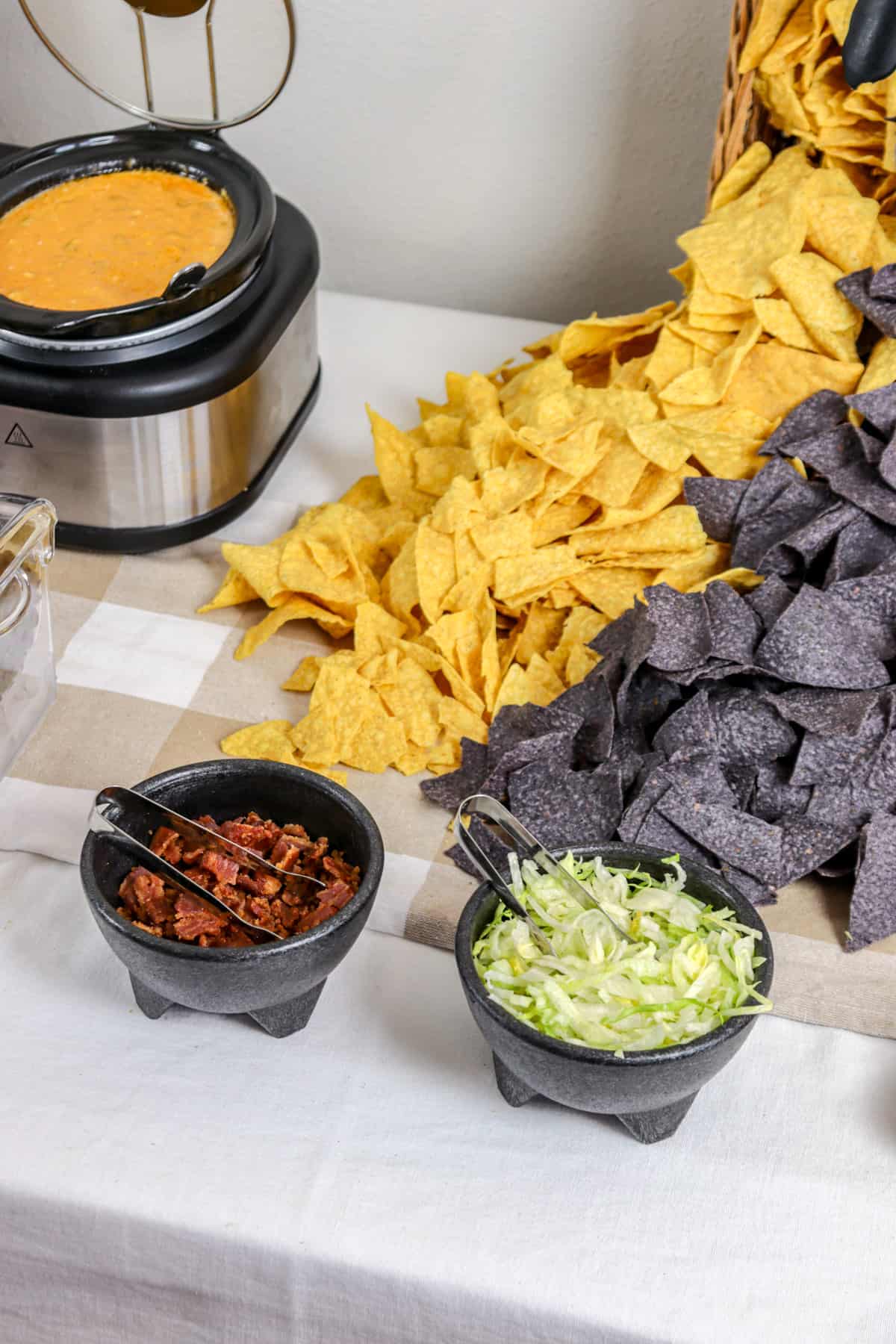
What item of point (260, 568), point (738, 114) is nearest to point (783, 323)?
point (738, 114)

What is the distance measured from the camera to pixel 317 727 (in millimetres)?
1184

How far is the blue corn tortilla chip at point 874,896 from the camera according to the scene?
3.34ft

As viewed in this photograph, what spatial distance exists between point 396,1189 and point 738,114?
1.16 metres

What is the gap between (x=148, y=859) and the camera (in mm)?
917

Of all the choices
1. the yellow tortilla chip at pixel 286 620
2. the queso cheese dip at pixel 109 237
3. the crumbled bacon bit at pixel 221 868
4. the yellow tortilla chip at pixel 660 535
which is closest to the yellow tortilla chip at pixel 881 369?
the yellow tortilla chip at pixel 660 535

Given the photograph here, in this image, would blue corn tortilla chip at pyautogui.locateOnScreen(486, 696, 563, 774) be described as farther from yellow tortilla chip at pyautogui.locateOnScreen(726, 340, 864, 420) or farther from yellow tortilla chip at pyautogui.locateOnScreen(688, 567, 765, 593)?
yellow tortilla chip at pyautogui.locateOnScreen(726, 340, 864, 420)

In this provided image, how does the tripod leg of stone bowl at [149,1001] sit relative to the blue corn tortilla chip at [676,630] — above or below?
below

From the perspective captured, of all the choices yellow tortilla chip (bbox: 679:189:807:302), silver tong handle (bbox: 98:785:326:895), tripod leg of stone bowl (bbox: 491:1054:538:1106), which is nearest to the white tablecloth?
tripod leg of stone bowl (bbox: 491:1054:538:1106)

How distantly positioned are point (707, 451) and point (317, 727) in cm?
49

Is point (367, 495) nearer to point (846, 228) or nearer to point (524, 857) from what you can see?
point (846, 228)

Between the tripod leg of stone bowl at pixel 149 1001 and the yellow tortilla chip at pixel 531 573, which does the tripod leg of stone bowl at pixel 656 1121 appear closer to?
the tripod leg of stone bowl at pixel 149 1001

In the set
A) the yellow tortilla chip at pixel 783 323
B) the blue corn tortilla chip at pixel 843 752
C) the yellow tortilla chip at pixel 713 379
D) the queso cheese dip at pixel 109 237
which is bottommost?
the blue corn tortilla chip at pixel 843 752

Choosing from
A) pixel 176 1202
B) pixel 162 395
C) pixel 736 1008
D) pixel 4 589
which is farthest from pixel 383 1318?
pixel 162 395

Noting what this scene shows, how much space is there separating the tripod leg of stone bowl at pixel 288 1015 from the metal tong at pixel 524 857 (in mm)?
153
